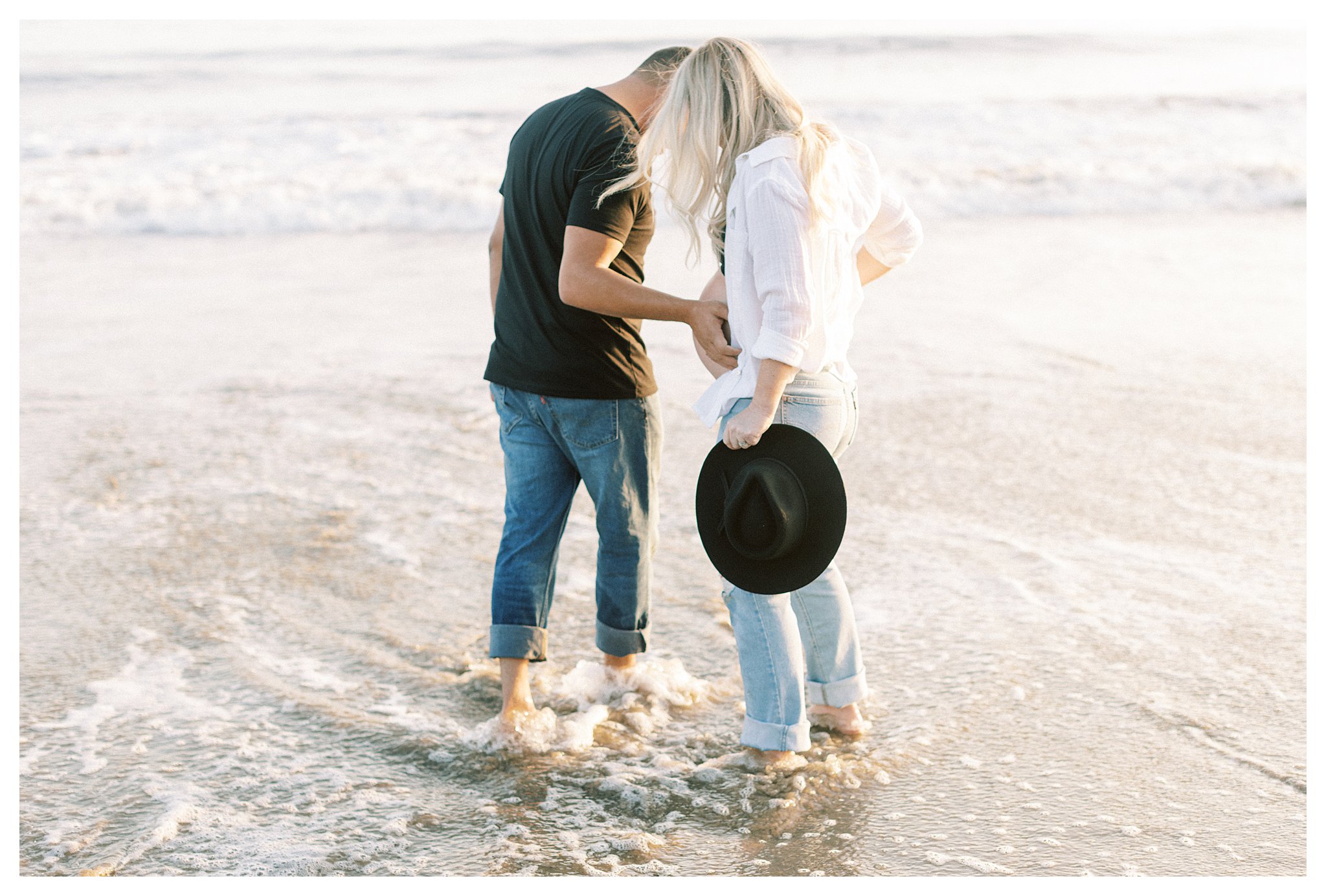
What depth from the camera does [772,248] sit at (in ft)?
7.55

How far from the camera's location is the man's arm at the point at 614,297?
8.48 ft

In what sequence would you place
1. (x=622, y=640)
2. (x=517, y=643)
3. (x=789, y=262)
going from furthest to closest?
1. (x=622, y=640)
2. (x=517, y=643)
3. (x=789, y=262)

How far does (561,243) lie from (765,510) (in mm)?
837

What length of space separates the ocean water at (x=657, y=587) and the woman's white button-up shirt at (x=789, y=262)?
103cm

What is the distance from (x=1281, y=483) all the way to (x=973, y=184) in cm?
A: 837

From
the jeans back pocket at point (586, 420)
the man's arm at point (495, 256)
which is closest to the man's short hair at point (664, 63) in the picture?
the man's arm at point (495, 256)

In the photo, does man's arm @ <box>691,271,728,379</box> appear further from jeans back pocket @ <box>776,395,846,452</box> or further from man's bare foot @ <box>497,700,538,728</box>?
man's bare foot @ <box>497,700,538,728</box>

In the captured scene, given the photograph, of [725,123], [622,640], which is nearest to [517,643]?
[622,640]

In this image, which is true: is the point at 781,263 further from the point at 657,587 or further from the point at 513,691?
the point at 657,587

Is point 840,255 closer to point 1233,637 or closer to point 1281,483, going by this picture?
point 1233,637

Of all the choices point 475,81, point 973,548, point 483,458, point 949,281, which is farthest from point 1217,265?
point 475,81

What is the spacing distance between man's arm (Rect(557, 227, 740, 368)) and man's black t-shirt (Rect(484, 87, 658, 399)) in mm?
47

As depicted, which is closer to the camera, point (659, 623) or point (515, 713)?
point (515, 713)

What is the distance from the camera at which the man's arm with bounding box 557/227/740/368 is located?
8.48 feet
